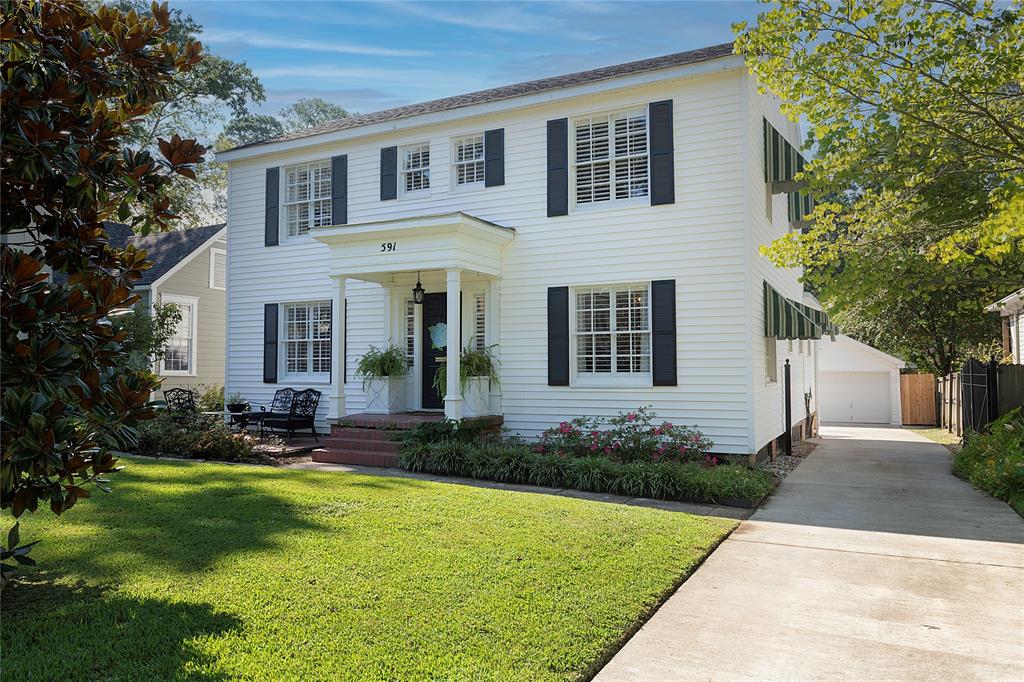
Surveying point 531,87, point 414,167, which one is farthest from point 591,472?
point 531,87

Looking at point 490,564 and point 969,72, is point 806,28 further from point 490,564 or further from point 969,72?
point 490,564

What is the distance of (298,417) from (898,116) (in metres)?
10.9

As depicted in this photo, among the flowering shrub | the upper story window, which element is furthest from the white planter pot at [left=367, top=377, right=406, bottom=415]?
the upper story window

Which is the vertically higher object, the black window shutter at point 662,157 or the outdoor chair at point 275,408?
the black window shutter at point 662,157

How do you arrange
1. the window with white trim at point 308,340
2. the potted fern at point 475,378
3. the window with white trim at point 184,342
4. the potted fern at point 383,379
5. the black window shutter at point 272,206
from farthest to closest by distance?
the window with white trim at point 184,342 → the black window shutter at point 272,206 → the window with white trim at point 308,340 → the potted fern at point 383,379 → the potted fern at point 475,378

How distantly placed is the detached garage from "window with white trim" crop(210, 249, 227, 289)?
21454 mm

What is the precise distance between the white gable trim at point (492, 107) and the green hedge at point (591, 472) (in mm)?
5864

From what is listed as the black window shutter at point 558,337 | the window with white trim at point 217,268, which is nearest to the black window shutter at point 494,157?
the black window shutter at point 558,337

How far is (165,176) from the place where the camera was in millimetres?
4355

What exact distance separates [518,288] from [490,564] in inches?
290

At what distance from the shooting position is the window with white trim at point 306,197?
14.2m

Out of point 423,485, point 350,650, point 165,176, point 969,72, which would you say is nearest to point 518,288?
point 423,485

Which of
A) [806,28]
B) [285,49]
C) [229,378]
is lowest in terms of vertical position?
[229,378]

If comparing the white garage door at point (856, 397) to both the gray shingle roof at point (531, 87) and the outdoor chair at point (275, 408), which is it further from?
the outdoor chair at point (275, 408)
